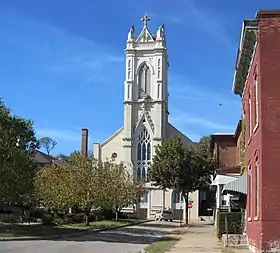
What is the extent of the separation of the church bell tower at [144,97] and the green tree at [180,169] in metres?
21.8

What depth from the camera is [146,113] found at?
85750mm

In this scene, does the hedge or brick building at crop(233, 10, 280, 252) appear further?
the hedge

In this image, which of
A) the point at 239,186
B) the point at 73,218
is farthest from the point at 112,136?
the point at 239,186

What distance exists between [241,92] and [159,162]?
32.1 meters

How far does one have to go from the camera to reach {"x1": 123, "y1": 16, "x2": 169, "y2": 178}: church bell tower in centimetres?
8512

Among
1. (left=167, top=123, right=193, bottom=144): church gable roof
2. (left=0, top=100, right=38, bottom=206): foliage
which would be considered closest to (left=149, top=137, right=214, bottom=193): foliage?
(left=167, top=123, right=193, bottom=144): church gable roof

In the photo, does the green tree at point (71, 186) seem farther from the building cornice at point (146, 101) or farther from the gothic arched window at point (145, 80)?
the gothic arched window at point (145, 80)

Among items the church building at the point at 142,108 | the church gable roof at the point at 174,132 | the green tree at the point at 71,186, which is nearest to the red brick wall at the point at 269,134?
the green tree at the point at 71,186

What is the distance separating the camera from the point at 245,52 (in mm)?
22422

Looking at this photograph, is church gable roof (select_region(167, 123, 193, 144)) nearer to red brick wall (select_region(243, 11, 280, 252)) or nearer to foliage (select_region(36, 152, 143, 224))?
foliage (select_region(36, 152, 143, 224))

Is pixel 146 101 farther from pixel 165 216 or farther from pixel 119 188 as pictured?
pixel 119 188

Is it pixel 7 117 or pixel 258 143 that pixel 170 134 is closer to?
pixel 7 117

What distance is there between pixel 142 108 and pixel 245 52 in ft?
209

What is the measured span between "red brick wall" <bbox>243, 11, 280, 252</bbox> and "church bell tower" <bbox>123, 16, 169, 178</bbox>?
64880 millimetres
